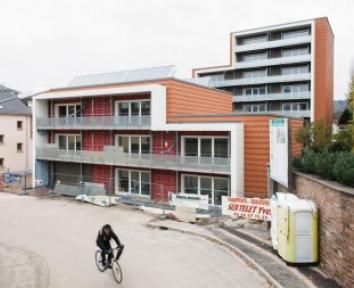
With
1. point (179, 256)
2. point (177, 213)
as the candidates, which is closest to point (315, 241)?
point (179, 256)

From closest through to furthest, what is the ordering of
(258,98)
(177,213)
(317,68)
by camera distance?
(177,213)
(317,68)
(258,98)

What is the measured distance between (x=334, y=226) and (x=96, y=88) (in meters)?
21.7

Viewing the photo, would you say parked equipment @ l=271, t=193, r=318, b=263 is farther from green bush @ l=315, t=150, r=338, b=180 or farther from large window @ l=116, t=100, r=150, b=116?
large window @ l=116, t=100, r=150, b=116

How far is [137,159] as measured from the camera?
27.0 metres

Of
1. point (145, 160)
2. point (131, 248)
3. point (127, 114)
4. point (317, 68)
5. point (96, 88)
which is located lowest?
point (131, 248)

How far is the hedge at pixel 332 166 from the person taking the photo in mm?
11663

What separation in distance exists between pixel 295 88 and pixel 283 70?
3.08 meters

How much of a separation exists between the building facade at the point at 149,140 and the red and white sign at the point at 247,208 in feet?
8.26

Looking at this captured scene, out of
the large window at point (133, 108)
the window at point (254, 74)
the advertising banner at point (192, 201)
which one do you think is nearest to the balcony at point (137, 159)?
the advertising banner at point (192, 201)

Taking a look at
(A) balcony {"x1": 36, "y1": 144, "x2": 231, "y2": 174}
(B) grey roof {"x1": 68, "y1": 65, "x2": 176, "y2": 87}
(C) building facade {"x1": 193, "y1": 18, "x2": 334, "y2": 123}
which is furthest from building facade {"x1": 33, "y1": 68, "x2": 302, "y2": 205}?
(C) building facade {"x1": 193, "y1": 18, "x2": 334, "y2": 123}

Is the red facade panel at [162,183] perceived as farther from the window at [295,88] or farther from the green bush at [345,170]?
the window at [295,88]

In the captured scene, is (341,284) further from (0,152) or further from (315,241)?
(0,152)

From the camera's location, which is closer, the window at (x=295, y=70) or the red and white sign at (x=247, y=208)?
the red and white sign at (x=247, y=208)

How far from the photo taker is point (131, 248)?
52.9 ft
